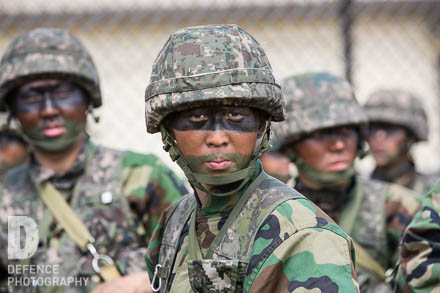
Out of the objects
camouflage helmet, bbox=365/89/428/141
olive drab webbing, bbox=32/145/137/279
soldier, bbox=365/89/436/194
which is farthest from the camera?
camouflage helmet, bbox=365/89/428/141

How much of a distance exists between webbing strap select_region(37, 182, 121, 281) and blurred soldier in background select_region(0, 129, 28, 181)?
2.49 metres

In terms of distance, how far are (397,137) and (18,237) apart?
13.3 feet

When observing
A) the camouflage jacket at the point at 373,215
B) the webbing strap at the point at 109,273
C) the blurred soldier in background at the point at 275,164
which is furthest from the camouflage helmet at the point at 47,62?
the blurred soldier in background at the point at 275,164

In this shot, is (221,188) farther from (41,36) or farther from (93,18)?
(93,18)

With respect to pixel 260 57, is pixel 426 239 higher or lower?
lower

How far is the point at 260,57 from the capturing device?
9.52 feet

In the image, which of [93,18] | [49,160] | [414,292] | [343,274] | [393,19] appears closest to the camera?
[343,274]

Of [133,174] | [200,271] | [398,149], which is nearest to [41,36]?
[133,174]

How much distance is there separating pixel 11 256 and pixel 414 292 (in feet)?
A: 7.43

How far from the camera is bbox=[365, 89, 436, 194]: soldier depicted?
7.12 metres

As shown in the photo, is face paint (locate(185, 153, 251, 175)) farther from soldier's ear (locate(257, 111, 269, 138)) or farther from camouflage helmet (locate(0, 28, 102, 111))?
camouflage helmet (locate(0, 28, 102, 111))

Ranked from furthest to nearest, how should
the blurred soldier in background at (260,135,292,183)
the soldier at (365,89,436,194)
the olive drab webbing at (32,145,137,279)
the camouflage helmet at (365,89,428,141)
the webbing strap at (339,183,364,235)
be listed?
the camouflage helmet at (365,89,428,141) → the soldier at (365,89,436,194) → the blurred soldier in background at (260,135,292,183) → the webbing strap at (339,183,364,235) → the olive drab webbing at (32,145,137,279)

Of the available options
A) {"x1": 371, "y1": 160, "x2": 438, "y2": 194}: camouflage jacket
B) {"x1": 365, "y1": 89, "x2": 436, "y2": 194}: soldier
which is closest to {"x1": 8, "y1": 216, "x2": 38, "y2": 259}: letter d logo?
{"x1": 365, "y1": 89, "x2": 436, "y2": 194}: soldier

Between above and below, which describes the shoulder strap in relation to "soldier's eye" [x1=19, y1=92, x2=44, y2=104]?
below
